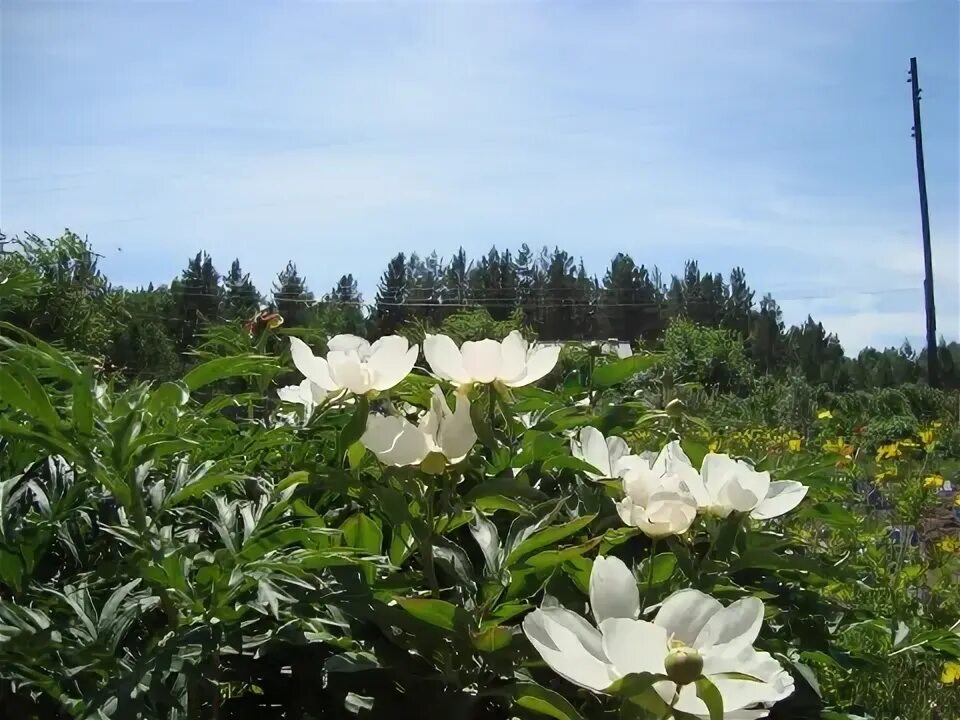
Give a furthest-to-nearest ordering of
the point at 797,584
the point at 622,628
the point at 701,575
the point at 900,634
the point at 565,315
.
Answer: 1. the point at 565,315
2. the point at 900,634
3. the point at 797,584
4. the point at 701,575
5. the point at 622,628

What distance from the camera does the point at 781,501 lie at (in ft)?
2.47

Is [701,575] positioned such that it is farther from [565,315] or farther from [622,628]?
[565,315]

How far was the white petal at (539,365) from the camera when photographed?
2.46 ft

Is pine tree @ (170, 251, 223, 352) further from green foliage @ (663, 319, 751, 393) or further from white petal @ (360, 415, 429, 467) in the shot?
white petal @ (360, 415, 429, 467)

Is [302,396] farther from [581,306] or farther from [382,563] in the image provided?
[581,306]

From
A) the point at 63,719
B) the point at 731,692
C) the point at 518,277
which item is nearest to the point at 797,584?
the point at 731,692

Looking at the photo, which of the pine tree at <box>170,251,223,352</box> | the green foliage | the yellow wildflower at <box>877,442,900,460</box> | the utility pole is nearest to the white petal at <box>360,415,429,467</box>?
the yellow wildflower at <box>877,442,900,460</box>

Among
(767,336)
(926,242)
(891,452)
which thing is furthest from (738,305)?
(891,452)

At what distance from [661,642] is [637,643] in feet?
0.04

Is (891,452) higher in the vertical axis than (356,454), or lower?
lower

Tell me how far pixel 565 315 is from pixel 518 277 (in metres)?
2.00

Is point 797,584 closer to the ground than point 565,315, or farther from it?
closer to the ground

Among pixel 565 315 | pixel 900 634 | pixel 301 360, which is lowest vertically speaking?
pixel 900 634

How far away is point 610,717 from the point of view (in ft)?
1.85
